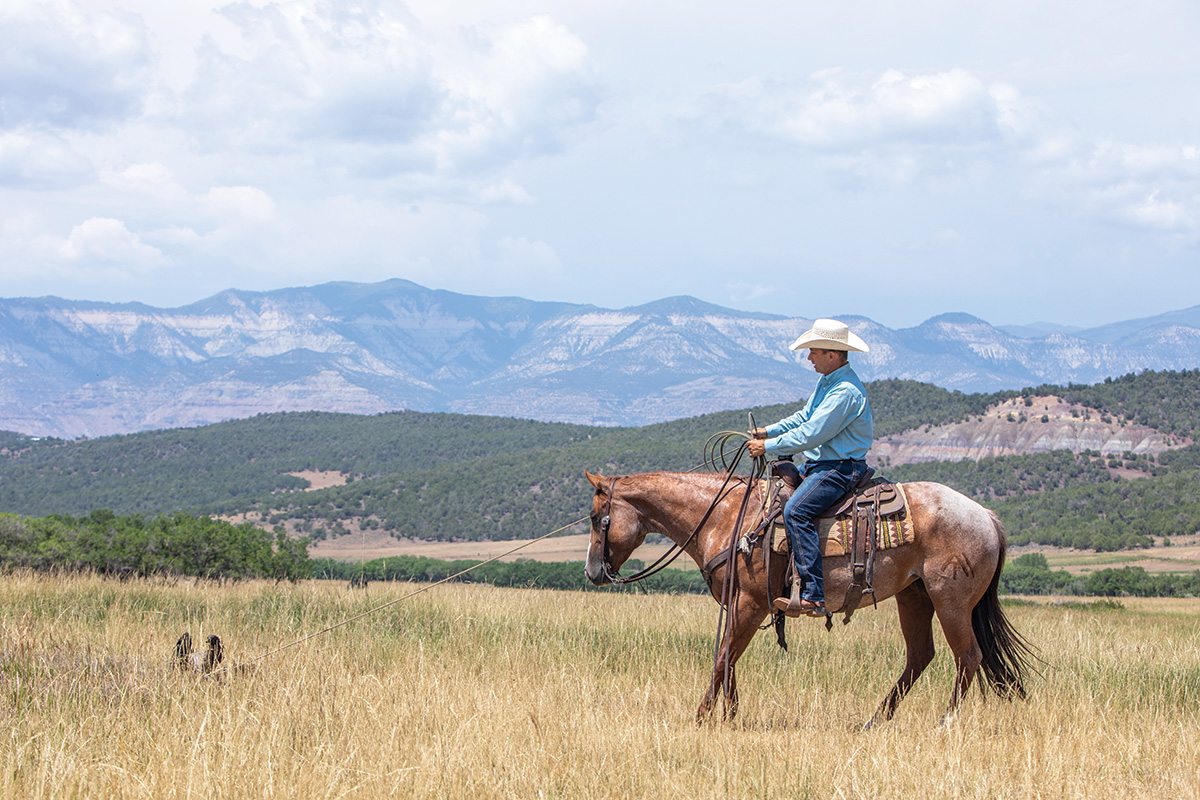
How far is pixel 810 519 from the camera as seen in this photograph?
658 cm

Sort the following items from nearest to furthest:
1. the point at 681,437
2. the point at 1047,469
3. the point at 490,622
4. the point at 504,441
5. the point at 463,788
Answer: the point at 463,788, the point at 490,622, the point at 1047,469, the point at 681,437, the point at 504,441

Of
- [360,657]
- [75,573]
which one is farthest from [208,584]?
[360,657]

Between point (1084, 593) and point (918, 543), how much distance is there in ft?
124

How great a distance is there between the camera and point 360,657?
27.8 feet

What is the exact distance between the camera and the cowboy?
21.2 ft

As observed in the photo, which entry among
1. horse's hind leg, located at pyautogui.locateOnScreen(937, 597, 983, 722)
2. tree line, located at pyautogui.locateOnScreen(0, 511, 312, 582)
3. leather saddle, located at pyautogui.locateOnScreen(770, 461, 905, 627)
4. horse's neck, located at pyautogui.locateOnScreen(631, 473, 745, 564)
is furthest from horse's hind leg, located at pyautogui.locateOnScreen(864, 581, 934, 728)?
tree line, located at pyautogui.locateOnScreen(0, 511, 312, 582)

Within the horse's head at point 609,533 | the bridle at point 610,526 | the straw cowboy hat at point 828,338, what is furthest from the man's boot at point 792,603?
the straw cowboy hat at point 828,338

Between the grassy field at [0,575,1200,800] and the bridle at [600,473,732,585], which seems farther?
the bridle at [600,473,732,585]

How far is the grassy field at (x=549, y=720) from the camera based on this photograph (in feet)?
15.7

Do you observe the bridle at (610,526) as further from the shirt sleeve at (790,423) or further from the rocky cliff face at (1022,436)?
the rocky cliff face at (1022,436)

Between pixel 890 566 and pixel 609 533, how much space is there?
6.77 feet

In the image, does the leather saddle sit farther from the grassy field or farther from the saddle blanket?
the grassy field

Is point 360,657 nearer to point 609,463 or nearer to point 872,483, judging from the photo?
point 872,483

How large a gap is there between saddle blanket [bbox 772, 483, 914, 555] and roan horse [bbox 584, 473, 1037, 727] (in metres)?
0.08
